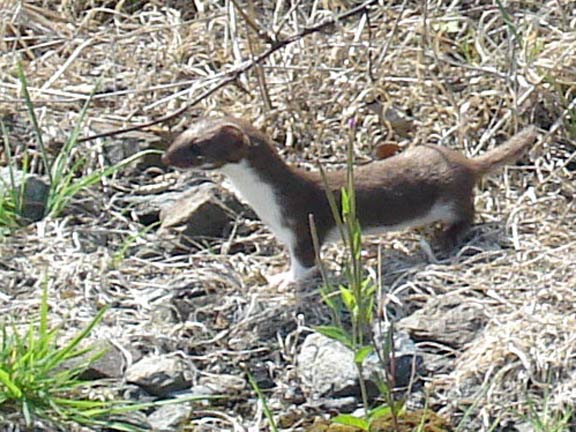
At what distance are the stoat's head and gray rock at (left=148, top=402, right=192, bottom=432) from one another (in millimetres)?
797

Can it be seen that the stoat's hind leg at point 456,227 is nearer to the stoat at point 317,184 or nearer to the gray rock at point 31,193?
the stoat at point 317,184

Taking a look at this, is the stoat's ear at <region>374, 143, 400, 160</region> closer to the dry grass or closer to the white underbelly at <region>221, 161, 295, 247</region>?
the dry grass

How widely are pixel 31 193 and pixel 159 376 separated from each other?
1.11m

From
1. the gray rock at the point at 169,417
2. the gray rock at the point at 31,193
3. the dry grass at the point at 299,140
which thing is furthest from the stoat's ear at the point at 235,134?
the gray rock at the point at 169,417

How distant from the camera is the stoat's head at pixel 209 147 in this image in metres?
4.25

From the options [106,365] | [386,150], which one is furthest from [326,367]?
[386,150]

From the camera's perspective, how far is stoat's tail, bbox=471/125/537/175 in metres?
4.62

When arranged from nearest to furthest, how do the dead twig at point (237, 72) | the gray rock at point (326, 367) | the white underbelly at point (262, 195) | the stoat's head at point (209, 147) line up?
the gray rock at point (326, 367) < the stoat's head at point (209, 147) < the white underbelly at point (262, 195) < the dead twig at point (237, 72)

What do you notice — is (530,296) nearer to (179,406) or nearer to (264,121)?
(179,406)

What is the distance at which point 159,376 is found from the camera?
12.5ft

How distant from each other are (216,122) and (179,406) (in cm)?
91

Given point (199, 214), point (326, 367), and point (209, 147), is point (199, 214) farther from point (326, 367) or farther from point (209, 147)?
point (326, 367)

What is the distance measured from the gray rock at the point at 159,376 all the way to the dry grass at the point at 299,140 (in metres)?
0.08

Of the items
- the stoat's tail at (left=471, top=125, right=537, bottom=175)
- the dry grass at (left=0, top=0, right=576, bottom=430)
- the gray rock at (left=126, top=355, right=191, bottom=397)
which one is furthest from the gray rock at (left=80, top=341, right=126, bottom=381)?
the stoat's tail at (left=471, top=125, right=537, bottom=175)
